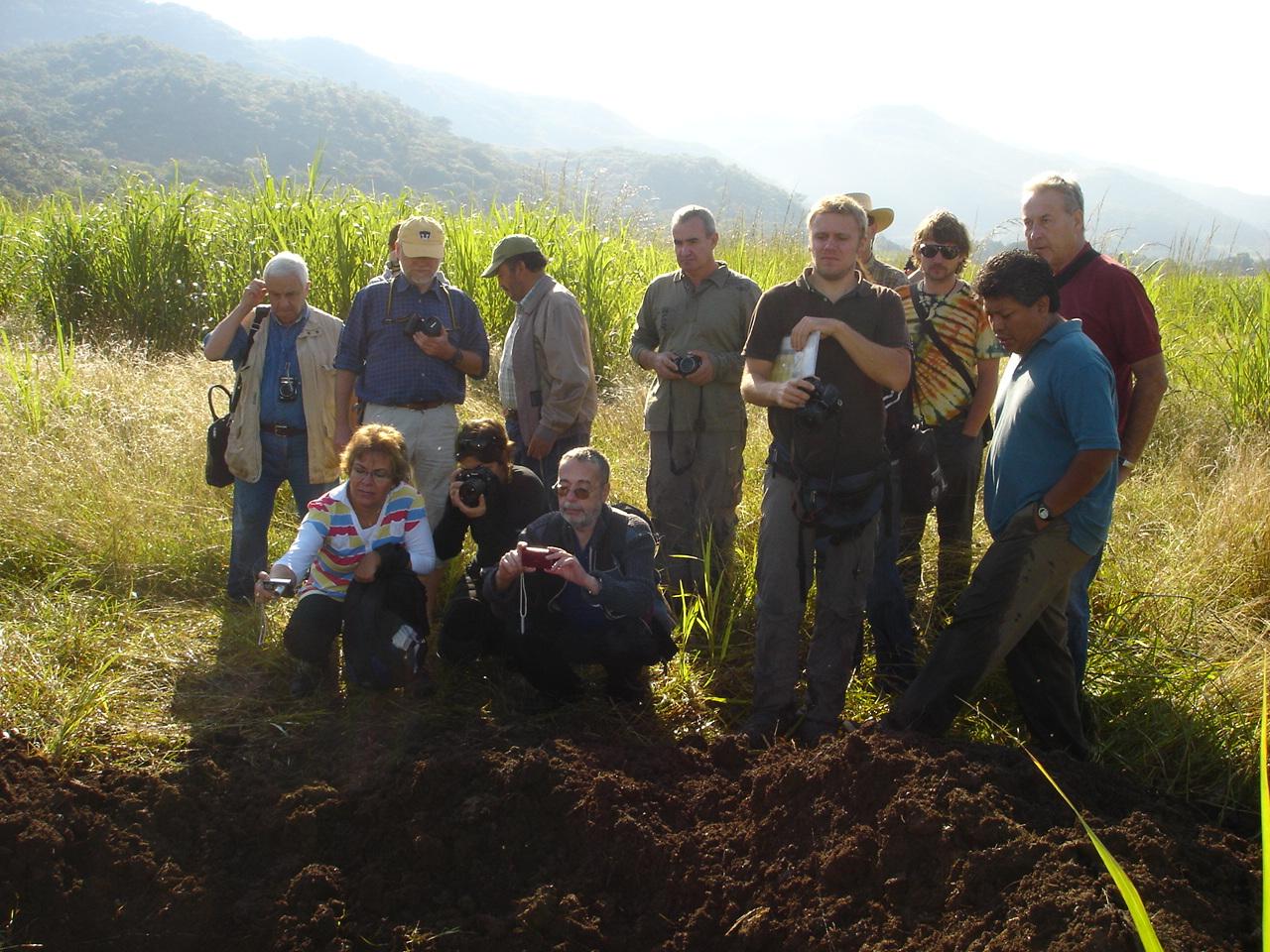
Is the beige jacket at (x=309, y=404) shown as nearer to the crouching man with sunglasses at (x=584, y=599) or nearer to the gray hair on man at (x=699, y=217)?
the crouching man with sunglasses at (x=584, y=599)

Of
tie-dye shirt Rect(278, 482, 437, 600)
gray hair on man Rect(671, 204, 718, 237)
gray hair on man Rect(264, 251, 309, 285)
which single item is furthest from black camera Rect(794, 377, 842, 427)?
gray hair on man Rect(264, 251, 309, 285)

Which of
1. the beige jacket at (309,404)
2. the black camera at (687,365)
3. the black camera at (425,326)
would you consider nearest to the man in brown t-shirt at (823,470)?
the black camera at (687,365)

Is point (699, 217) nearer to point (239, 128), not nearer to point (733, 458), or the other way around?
point (733, 458)

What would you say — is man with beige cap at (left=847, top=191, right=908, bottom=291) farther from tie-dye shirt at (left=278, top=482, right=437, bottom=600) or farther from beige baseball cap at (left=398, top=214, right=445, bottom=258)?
tie-dye shirt at (left=278, top=482, right=437, bottom=600)

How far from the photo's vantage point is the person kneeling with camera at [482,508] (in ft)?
14.9

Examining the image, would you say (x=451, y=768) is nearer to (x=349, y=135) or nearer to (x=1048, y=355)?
(x=1048, y=355)

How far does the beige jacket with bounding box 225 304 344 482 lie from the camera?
17.0 feet

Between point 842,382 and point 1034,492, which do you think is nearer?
point 1034,492

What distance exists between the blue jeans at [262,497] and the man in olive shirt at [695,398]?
5.42ft

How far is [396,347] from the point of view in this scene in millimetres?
5074

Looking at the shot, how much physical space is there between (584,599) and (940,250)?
2.06 meters

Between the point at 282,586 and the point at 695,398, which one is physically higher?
the point at 695,398

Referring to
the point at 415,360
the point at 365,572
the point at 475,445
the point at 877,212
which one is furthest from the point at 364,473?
the point at 877,212

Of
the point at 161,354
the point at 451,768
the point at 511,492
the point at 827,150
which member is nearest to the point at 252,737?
the point at 451,768
